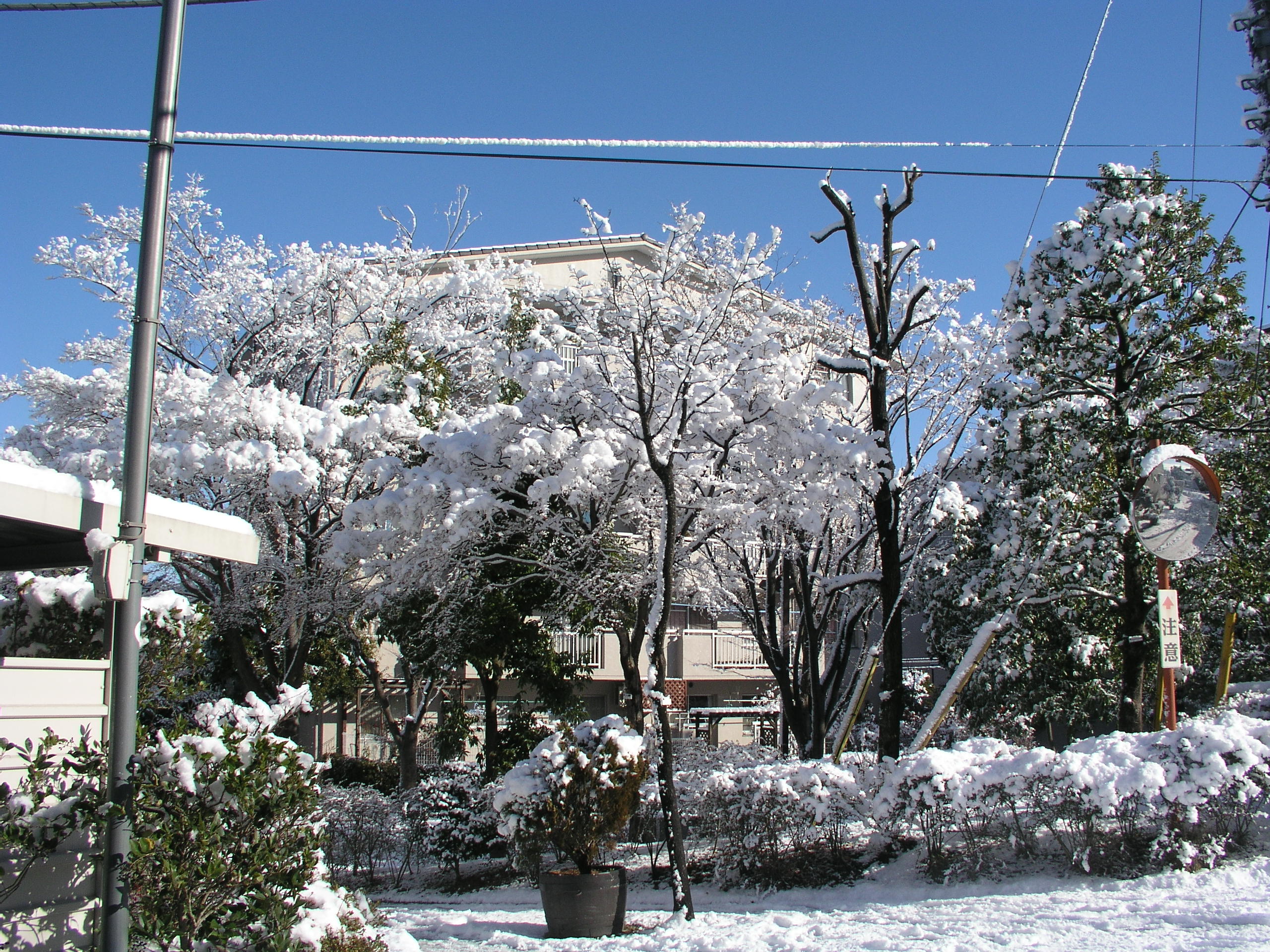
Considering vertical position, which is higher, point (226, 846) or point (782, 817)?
point (226, 846)

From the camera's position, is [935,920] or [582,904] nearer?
[935,920]

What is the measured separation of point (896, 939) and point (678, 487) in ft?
19.8

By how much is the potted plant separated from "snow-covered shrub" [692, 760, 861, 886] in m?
1.25

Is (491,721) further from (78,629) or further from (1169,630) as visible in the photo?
(1169,630)

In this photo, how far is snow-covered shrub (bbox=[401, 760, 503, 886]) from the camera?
38.4 feet

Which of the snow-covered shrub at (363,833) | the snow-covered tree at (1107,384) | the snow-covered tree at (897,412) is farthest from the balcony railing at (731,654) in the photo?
the snow-covered tree at (1107,384)

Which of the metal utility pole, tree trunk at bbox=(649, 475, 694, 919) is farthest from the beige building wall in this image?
tree trunk at bbox=(649, 475, 694, 919)

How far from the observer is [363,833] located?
11.6 metres

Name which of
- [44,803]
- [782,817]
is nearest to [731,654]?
[782,817]

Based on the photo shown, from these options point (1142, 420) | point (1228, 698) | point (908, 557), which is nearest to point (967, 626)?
point (908, 557)

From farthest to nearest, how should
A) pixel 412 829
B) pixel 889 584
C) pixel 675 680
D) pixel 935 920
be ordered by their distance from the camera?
1. pixel 675 680
2. pixel 412 829
3. pixel 889 584
4. pixel 935 920

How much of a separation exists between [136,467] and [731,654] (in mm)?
21772

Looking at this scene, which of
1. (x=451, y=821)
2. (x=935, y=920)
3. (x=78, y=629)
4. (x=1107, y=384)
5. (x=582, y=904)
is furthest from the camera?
(x=451, y=821)

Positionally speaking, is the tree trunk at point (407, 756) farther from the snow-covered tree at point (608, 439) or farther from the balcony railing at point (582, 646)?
the balcony railing at point (582, 646)
